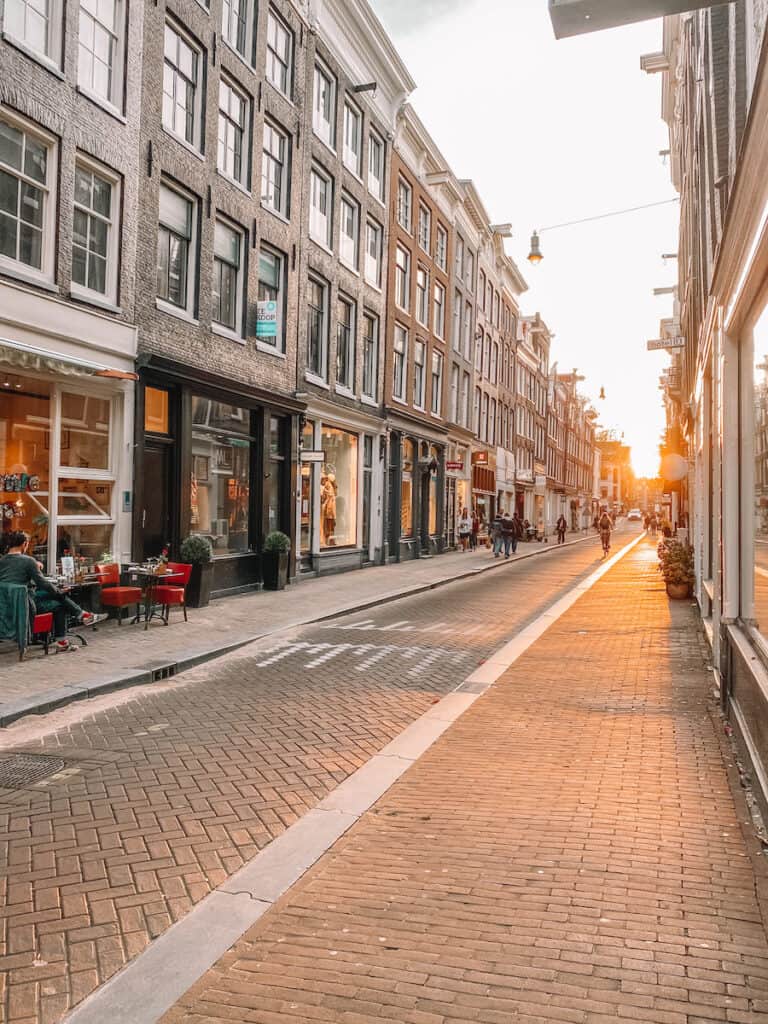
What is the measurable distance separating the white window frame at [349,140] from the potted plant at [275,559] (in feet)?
35.8

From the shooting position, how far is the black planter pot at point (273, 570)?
17.4 meters

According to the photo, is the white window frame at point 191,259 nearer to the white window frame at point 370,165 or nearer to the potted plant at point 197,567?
the potted plant at point 197,567

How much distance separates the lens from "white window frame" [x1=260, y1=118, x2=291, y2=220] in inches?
697

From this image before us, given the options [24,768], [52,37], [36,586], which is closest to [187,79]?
[52,37]

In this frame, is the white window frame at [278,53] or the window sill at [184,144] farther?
the white window frame at [278,53]

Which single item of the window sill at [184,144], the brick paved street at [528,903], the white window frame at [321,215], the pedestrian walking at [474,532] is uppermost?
the white window frame at [321,215]

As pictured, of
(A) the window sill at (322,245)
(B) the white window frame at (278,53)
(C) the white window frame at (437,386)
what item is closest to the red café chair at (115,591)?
(A) the window sill at (322,245)

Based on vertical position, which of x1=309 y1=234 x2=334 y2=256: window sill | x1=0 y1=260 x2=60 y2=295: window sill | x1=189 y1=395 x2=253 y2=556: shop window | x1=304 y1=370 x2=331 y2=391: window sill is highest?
x1=309 y1=234 x2=334 y2=256: window sill

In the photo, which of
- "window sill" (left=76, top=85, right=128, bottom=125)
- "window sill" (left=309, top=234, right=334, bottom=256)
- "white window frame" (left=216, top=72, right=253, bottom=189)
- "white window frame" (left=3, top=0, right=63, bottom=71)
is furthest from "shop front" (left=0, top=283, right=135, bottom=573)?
"window sill" (left=309, top=234, right=334, bottom=256)

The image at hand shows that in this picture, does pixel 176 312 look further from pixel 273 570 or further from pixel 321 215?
pixel 321 215

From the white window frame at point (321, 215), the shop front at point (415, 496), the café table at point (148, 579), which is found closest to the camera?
the café table at point (148, 579)

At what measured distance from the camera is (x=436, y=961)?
327 cm

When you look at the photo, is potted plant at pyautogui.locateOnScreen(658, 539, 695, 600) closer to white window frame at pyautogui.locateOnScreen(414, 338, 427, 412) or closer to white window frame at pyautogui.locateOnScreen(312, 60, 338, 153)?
white window frame at pyautogui.locateOnScreen(312, 60, 338, 153)

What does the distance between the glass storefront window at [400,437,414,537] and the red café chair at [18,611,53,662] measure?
17820mm
